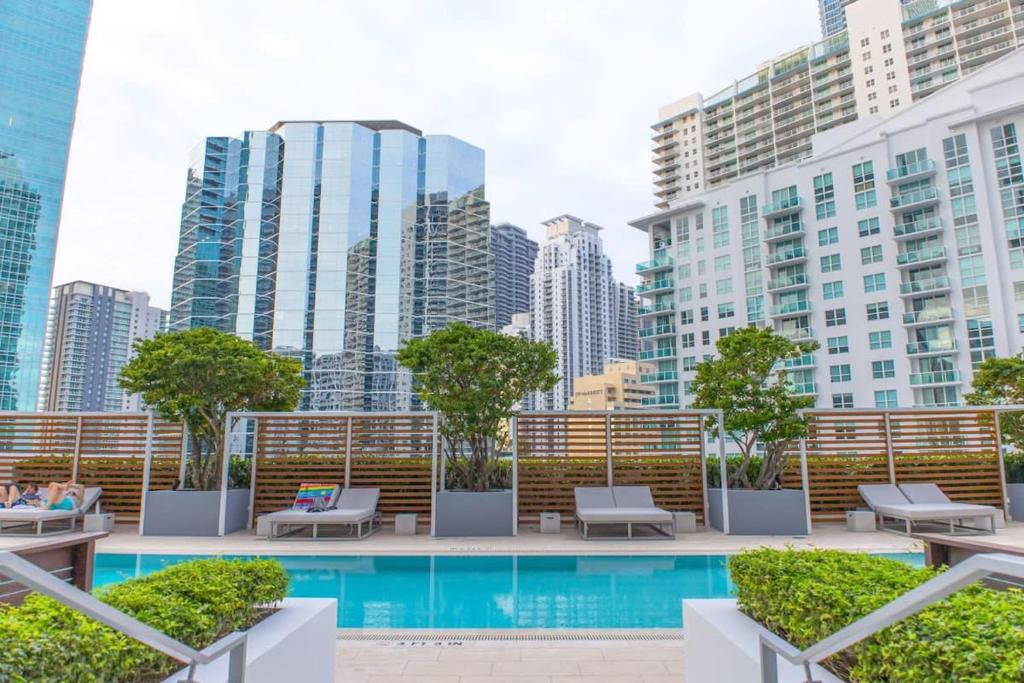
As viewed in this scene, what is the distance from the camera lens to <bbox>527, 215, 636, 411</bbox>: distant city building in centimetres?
10812

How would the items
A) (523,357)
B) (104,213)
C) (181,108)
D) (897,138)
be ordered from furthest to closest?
(104,213), (181,108), (897,138), (523,357)

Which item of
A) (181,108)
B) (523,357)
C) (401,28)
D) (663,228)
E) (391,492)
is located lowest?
(391,492)

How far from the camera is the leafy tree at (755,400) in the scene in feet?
35.2

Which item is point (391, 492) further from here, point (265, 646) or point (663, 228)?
point (663, 228)

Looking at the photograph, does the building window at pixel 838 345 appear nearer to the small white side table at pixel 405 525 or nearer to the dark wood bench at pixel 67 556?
the small white side table at pixel 405 525

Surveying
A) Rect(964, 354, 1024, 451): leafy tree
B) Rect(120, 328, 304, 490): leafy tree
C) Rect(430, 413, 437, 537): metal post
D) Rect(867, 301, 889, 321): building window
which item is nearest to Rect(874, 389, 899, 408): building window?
Rect(867, 301, 889, 321): building window

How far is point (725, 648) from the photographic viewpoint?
2771mm

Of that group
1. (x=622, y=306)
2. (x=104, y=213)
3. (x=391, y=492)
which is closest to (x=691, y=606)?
(x=391, y=492)

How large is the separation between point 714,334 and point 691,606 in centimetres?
4651

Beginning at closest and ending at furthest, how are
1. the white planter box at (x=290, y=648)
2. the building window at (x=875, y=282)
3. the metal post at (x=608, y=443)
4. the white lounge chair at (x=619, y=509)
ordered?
the white planter box at (x=290, y=648), the white lounge chair at (x=619, y=509), the metal post at (x=608, y=443), the building window at (x=875, y=282)

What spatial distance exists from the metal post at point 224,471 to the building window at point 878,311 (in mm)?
39329

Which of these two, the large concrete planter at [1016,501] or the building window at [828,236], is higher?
the building window at [828,236]

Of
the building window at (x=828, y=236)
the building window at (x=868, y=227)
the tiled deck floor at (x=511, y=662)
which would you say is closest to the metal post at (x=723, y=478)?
the tiled deck floor at (x=511, y=662)

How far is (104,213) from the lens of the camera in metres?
52.5
